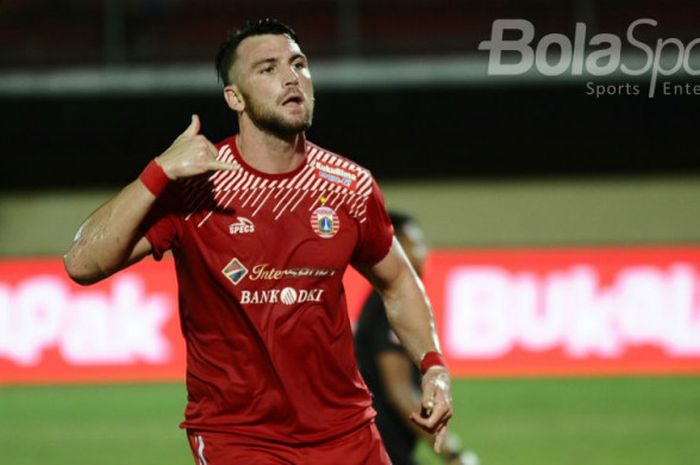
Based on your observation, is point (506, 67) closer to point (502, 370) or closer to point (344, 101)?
point (344, 101)

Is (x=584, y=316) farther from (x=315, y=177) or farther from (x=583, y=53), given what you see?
(x=315, y=177)

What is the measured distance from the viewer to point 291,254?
4.61m

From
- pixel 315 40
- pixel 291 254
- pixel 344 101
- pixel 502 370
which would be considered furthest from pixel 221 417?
pixel 315 40

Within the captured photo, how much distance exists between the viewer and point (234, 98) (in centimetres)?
482

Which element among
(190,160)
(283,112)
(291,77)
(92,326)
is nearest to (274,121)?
(283,112)

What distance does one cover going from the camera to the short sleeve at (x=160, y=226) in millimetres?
4531

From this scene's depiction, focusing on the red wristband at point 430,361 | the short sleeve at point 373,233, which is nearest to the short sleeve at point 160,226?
the short sleeve at point 373,233

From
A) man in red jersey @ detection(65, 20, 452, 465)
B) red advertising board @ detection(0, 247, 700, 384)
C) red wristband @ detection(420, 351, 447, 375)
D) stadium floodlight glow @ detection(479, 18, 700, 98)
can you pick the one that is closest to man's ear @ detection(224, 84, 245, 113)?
man in red jersey @ detection(65, 20, 452, 465)

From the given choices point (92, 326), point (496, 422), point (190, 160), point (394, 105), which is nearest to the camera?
point (190, 160)

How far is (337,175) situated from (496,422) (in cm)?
652

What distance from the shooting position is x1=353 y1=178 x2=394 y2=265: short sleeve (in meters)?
4.80

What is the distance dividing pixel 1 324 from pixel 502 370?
16.3ft

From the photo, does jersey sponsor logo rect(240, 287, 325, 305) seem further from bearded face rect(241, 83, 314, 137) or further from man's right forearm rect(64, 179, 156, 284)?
bearded face rect(241, 83, 314, 137)

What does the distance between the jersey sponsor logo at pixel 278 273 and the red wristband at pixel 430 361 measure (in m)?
0.53
